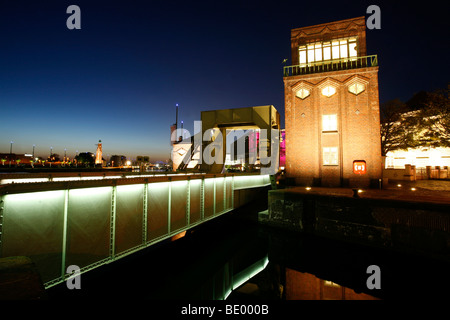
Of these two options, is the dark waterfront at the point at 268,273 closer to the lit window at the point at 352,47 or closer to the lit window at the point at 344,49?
the lit window at the point at 344,49

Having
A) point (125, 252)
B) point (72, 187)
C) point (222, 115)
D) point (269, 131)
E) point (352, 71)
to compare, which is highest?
point (352, 71)

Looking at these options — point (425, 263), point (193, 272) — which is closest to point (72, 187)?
point (193, 272)

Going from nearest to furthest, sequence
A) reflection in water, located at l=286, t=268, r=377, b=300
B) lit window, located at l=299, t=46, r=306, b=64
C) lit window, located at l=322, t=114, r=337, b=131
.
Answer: reflection in water, located at l=286, t=268, r=377, b=300
lit window, located at l=322, t=114, r=337, b=131
lit window, located at l=299, t=46, r=306, b=64

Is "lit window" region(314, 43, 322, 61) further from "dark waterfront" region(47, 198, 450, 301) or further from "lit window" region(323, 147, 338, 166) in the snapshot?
"dark waterfront" region(47, 198, 450, 301)

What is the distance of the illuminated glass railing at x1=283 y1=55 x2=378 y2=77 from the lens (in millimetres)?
18809

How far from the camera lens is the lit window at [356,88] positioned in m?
18.5

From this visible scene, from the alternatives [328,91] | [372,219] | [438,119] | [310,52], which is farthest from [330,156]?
[438,119]

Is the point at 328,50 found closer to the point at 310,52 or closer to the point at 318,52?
the point at 318,52

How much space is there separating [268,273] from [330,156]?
1365 centimetres

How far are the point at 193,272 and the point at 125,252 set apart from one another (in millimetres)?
3975

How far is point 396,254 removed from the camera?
1010 cm

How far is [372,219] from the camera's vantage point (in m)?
10.9

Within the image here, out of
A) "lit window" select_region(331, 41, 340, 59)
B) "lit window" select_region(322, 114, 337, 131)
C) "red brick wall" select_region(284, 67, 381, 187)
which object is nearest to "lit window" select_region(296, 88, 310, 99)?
"red brick wall" select_region(284, 67, 381, 187)
